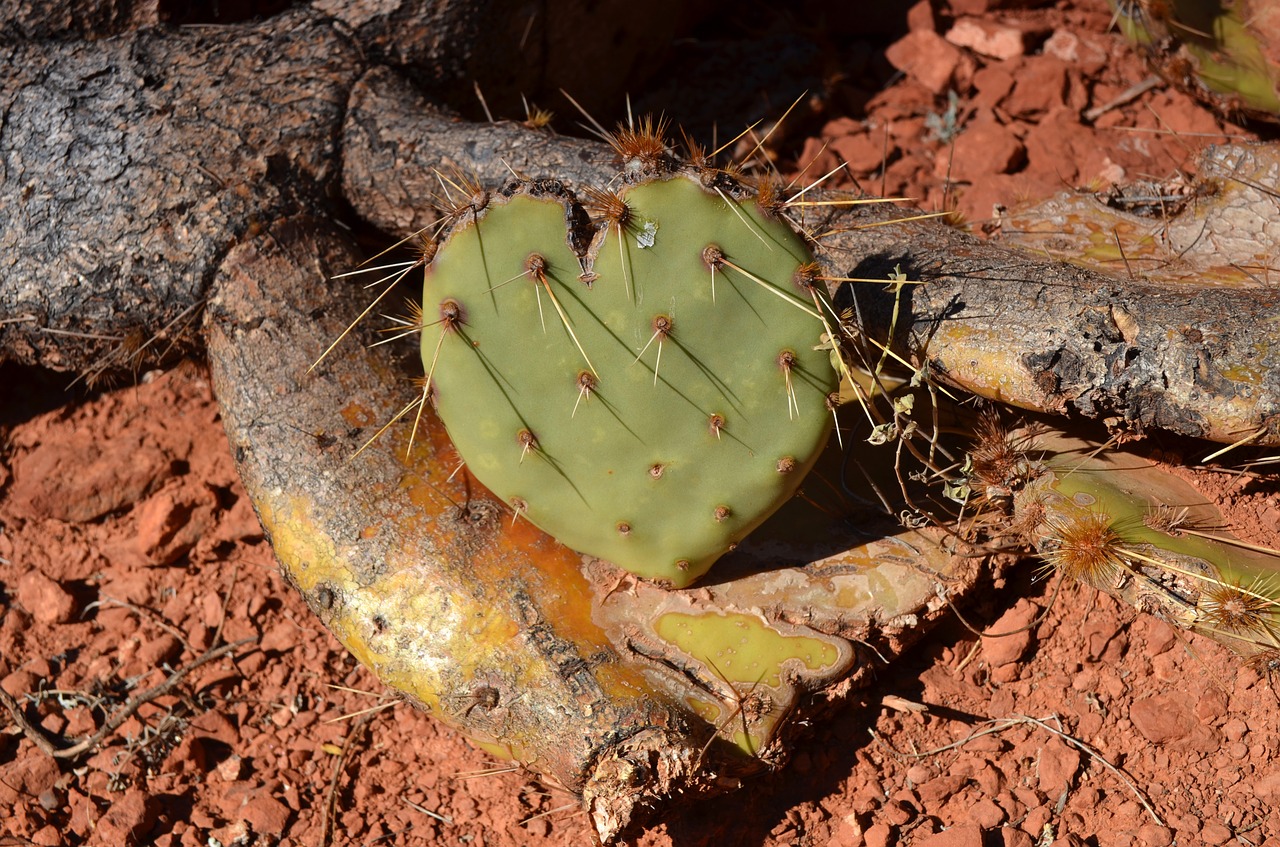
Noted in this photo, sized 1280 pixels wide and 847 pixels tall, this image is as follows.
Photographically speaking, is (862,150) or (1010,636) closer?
(1010,636)

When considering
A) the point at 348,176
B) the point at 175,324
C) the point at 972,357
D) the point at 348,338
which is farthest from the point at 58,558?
the point at 972,357

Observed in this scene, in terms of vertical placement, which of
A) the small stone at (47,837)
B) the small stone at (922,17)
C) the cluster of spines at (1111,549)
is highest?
the small stone at (922,17)

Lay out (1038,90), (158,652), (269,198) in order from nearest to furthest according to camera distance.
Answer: (269,198), (158,652), (1038,90)

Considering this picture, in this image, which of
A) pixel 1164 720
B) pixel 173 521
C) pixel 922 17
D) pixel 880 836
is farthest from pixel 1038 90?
pixel 173 521

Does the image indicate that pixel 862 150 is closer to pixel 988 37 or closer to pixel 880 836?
pixel 988 37

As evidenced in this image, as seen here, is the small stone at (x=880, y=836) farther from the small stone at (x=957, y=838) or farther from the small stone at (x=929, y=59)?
the small stone at (x=929, y=59)

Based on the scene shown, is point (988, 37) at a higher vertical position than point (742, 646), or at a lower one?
higher

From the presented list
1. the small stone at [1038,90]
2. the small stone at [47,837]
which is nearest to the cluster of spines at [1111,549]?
the small stone at [1038,90]

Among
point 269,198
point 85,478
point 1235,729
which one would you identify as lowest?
point 1235,729
